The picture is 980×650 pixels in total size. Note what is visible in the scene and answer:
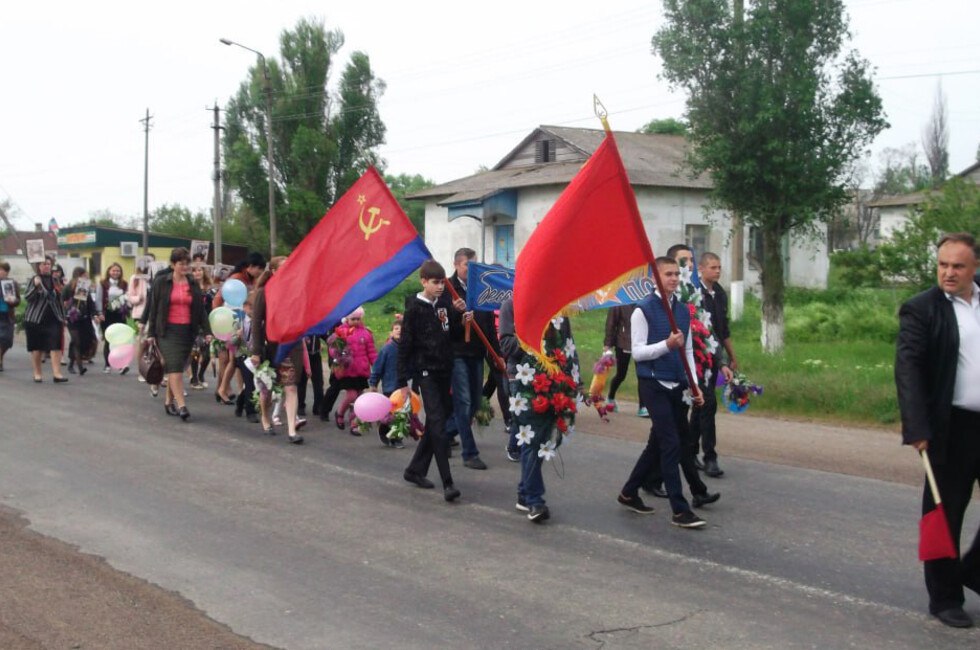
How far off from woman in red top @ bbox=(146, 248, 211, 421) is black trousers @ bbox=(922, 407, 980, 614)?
9329 mm

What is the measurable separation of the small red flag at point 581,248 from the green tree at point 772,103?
12525 mm

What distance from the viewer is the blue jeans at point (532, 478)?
7.88 metres

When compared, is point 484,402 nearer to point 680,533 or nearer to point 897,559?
point 680,533

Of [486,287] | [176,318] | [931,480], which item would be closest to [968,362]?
[931,480]

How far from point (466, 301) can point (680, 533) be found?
340cm

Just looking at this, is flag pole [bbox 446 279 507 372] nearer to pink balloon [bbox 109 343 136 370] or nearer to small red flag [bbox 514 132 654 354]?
small red flag [bbox 514 132 654 354]

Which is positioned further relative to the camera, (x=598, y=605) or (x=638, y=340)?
(x=638, y=340)

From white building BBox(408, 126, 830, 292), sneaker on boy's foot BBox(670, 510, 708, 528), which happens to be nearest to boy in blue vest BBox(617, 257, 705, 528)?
sneaker on boy's foot BBox(670, 510, 708, 528)

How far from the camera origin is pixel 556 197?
118 ft

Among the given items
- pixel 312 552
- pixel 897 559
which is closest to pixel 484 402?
pixel 312 552

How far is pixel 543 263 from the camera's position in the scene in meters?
7.18

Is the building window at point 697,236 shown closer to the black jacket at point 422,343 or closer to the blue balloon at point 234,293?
the blue balloon at point 234,293

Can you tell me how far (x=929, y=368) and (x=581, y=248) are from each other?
2444 millimetres

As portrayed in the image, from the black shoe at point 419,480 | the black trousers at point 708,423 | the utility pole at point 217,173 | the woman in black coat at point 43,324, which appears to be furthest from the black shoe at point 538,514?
the utility pole at point 217,173
